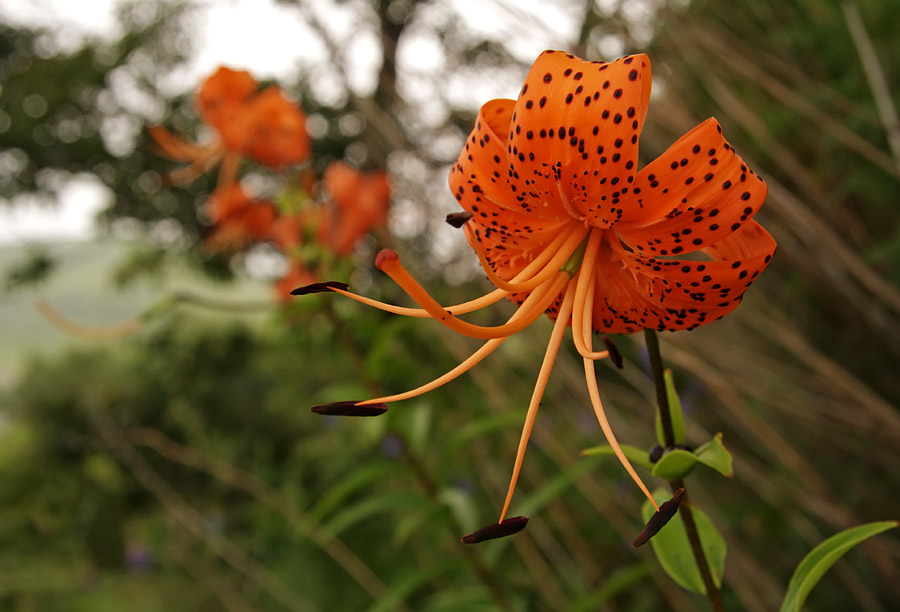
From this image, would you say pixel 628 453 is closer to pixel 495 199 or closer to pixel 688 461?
pixel 688 461

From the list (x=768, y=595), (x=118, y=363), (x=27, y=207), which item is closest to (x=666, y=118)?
(x=768, y=595)

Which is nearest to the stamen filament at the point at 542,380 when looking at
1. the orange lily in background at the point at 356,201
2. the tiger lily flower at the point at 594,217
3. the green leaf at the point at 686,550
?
the tiger lily flower at the point at 594,217

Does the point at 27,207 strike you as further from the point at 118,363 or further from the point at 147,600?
the point at 147,600

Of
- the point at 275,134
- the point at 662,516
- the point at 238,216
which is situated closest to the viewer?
the point at 662,516

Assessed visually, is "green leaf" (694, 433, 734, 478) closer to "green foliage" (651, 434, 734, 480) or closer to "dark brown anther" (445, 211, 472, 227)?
"green foliage" (651, 434, 734, 480)

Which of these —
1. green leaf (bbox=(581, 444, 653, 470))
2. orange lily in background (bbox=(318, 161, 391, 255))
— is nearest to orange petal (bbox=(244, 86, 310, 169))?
orange lily in background (bbox=(318, 161, 391, 255))

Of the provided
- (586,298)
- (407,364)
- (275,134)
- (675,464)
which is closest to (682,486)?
(675,464)
